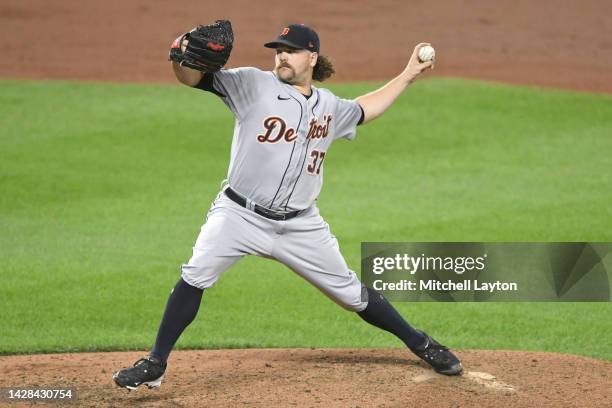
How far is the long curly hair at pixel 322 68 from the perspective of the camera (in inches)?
219

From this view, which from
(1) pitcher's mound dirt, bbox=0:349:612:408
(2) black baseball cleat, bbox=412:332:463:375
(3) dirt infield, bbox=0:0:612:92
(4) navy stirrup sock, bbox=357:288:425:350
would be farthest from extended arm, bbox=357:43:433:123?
(3) dirt infield, bbox=0:0:612:92

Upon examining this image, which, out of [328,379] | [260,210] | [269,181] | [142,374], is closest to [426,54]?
[269,181]

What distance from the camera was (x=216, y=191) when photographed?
413 inches

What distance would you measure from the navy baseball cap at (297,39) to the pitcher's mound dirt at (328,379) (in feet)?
5.75

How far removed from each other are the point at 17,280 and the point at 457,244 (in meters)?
3.45

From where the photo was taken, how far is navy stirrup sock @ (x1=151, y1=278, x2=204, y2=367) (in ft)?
16.8

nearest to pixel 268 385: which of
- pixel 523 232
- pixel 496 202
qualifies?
pixel 523 232

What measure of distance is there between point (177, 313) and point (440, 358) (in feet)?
4.80

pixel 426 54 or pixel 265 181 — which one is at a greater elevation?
pixel 426 54

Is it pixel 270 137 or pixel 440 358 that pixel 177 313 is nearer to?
pixel 270 137

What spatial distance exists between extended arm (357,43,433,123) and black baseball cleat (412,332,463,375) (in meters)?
1.28

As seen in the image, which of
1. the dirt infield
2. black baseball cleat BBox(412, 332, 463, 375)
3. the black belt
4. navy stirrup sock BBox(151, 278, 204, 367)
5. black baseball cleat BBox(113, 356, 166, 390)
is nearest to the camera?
black baseball cleat BBox(113, 356, 166, 390)

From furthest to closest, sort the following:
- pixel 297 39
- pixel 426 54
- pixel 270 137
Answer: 1. pixel 426 54
2. pixel 297 39
3. pixel 270 137

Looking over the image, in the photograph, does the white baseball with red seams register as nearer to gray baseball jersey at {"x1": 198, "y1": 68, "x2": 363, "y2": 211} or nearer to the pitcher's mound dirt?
gray baseball jersey at {"x1": 198, "y1": 68, "x2": 363, "y2": 211}
